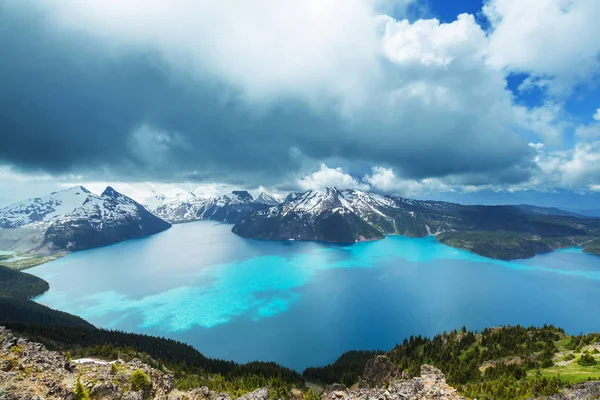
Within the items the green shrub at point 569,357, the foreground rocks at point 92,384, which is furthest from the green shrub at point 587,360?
the foreground rocks at point 92,384

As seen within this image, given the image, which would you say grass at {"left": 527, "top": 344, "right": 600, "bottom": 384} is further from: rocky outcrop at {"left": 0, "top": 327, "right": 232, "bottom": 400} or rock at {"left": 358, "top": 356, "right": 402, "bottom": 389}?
rocky outcrop at {"left": 0, "top": 327, "right": 232, "bottom": 400}

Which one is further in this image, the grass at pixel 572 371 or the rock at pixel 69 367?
the grass at pixel 572 371

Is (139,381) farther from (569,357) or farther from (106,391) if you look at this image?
(569,357)

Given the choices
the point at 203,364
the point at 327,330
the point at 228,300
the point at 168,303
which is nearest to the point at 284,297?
the point at 228,300

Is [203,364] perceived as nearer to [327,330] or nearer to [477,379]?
[327,330]

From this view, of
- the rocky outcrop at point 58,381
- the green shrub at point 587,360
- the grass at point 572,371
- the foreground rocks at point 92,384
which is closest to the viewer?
the rocky outcrop at point 58,381

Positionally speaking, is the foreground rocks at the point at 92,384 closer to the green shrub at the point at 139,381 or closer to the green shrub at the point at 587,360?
the green shrub at the point at 139,381

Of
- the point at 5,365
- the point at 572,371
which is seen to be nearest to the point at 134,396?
the point at 5,365
